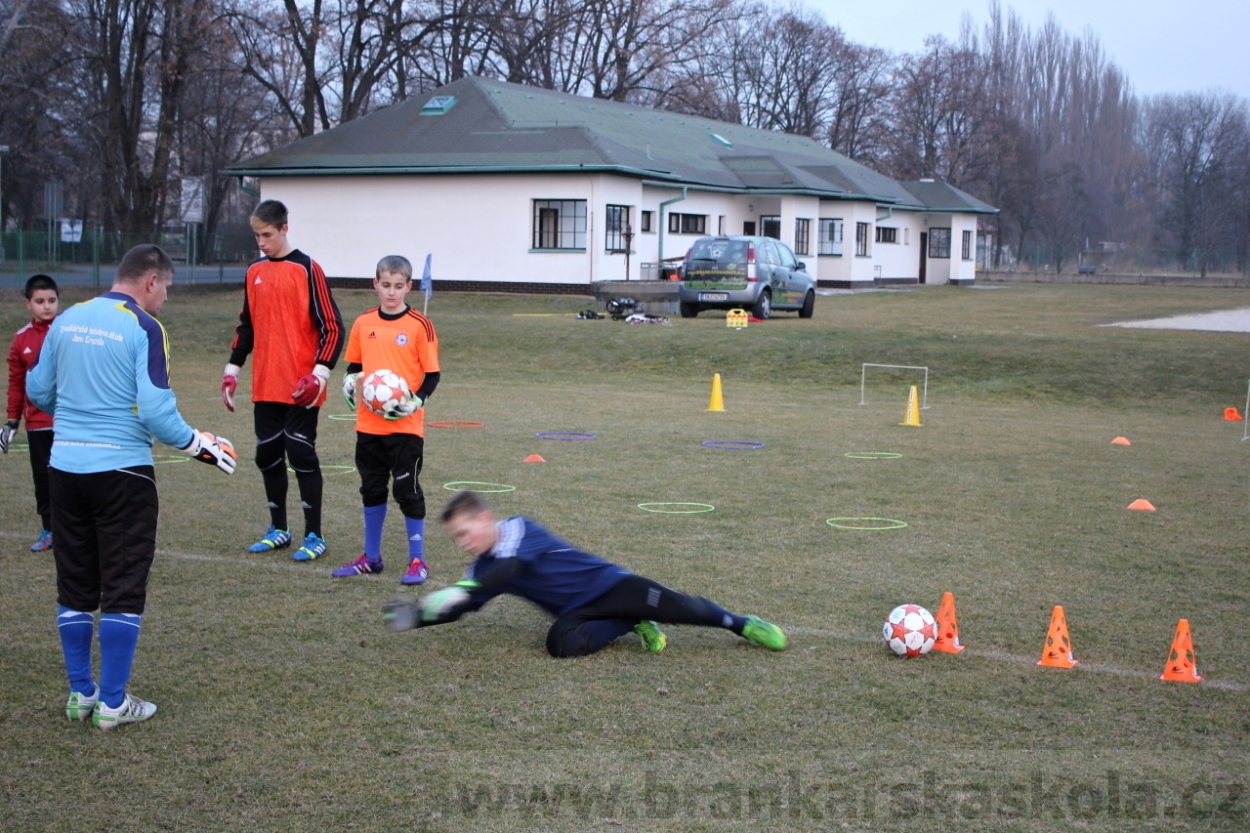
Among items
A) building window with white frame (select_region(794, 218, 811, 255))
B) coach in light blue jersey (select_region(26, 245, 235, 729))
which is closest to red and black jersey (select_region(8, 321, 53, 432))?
coach in light blue jersey (select_region(26, 245, 235, 729))

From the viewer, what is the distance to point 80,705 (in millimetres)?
4781

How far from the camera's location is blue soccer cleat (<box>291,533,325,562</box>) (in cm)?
747

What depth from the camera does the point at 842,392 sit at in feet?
64.2

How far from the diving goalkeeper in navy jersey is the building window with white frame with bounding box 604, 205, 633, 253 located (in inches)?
1231

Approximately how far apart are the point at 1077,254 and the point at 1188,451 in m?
64.7

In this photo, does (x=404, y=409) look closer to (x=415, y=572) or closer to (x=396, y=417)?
(x=396, y=417)

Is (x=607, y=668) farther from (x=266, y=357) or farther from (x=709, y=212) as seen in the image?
(x=709, y=212)

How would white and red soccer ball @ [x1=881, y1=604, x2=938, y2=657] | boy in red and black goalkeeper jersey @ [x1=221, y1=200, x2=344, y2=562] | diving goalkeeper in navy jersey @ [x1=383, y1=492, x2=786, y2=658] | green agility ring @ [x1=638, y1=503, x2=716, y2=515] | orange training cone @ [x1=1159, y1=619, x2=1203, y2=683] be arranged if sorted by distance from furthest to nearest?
green agility ring @ [x1=638, y1=503, x2=716, y2=515] < boy in red and black goalkeeper jersey @ [x1=221, y1=200, x2=344, y2=562] < white and red soccer ball @ [x1=881, y1=604, x2=938, y2=657] < diving goalkeeper in navy jersey @ [x1=383, y1=492, x2=786, y2=658] < orange training cone @ [x1=1159, y1=619, x2=1203, y2=683]

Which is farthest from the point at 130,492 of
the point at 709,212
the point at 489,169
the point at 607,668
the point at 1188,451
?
the point at 709,212

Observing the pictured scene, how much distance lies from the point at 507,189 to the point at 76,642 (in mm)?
32727

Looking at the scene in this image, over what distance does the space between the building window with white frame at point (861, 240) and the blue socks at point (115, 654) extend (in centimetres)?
4754

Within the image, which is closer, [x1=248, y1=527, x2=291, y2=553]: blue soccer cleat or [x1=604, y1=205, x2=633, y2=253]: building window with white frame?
[x1=248, y1=527, x2=291, y2=553]: blue soccer cleat

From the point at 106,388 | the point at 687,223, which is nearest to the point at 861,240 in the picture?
the point at 687,223

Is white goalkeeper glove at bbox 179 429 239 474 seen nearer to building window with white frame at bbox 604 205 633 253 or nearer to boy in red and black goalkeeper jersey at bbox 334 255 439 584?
boy in red and black goalkeeper jersey at bbox 334 255 439 584
